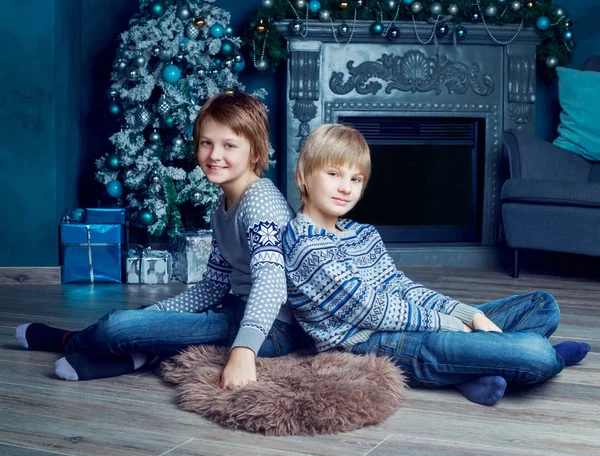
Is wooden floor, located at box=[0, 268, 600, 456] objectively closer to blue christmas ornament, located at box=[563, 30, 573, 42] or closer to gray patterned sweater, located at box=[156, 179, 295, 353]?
gray patterned sweater, located at box=[156, 179, 295, 353]

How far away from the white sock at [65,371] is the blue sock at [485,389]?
87 centimetres

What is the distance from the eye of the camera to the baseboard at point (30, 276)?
11.1 ft

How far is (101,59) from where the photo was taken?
4.10 meters

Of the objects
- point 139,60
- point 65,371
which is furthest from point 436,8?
point 65,371

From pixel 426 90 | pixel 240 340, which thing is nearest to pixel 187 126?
pixel 426 90

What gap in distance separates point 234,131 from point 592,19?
3.23 meters

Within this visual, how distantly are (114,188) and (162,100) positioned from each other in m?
0.45

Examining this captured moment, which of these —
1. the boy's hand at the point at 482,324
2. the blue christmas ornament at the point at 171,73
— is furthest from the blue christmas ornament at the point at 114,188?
the boy's hand at the point at 482,324

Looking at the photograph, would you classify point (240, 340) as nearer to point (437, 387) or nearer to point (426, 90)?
point (437, 387)

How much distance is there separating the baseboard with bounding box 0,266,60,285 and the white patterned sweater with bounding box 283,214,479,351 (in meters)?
1.89

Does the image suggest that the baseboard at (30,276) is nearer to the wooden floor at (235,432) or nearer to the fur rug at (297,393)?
the wooden floor at (235,432)

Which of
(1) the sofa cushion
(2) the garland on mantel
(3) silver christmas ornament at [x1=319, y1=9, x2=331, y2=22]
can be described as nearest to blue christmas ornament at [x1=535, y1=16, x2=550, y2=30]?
(2) the garland on mantel

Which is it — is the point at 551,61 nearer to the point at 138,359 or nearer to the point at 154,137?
→ the point at 154,137

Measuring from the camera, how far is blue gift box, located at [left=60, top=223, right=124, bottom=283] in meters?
3.47
